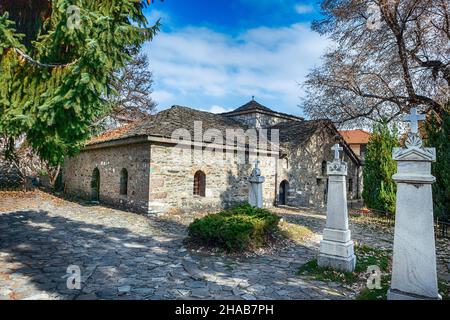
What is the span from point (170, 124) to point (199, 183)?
2.95m

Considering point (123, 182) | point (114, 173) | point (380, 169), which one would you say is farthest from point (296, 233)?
point (114, 173)

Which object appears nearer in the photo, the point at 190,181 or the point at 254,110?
the point at 190,181

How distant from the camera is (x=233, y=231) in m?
6.70

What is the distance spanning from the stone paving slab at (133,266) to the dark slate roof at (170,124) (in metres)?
4.30

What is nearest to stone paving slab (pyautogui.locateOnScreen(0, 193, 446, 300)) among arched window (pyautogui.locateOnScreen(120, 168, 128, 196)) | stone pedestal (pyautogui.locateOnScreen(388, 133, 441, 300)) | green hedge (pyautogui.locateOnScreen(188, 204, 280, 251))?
green hedge (pyautogui.locateOnScreen(188, 204, 280, 251))

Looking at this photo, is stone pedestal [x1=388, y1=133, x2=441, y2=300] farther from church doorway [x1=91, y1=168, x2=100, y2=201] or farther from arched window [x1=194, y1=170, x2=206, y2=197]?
church doorway [x1=91, y1=168, x2=100, y2=201]

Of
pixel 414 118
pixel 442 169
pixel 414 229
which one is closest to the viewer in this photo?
pixel 414 229

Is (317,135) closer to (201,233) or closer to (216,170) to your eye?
(216,170)

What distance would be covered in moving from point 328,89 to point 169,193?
31.0 ft

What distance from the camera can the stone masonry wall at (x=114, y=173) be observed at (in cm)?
1167

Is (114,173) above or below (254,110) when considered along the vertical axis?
below

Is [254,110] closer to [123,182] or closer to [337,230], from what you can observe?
[123,182]

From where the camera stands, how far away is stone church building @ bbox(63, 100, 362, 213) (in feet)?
38.3

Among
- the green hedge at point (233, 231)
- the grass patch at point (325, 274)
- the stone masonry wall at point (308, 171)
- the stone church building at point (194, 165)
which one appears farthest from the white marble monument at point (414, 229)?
the stone masonry wall at point (308, 171)
